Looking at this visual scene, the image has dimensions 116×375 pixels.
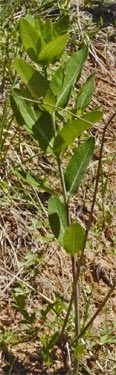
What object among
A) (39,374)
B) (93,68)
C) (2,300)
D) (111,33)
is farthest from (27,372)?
(111,33)

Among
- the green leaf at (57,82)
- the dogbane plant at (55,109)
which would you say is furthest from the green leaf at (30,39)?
the green leaf at (57,82)

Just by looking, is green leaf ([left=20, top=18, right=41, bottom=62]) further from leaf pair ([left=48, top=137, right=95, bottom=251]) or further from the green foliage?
leaf pair ([left=48, top=137, right=95, bottom=251])

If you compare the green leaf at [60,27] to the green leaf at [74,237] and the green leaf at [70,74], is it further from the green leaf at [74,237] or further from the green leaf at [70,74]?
the green leaf at [74,237]

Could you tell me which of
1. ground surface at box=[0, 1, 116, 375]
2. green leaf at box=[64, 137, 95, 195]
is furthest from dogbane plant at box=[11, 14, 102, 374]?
ground surface at box=[0, 1, 116, 375]

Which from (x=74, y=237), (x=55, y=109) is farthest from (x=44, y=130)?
(x=74, y=237)

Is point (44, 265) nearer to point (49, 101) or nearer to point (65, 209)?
point (65, 209)

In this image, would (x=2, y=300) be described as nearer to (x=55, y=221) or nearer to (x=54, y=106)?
(x=55, y=221)
